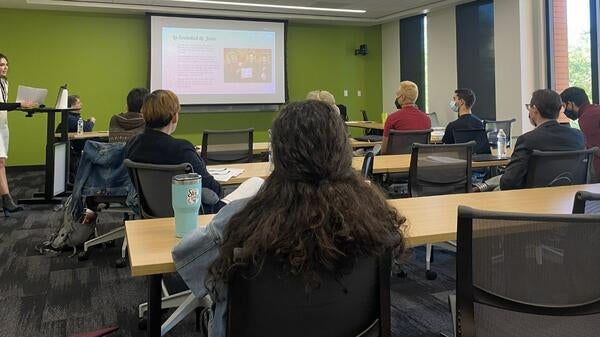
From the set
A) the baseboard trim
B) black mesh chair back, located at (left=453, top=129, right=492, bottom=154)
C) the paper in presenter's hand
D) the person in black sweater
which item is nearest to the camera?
the person in black sweater

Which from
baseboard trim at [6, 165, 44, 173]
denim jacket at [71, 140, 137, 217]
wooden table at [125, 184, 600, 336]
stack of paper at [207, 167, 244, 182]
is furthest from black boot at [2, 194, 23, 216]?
wooden table at [125, 184, 600, 336]

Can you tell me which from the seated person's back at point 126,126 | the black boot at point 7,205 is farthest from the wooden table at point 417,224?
the black boot at point 7,205

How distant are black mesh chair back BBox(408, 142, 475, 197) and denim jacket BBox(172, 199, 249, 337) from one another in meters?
2.10

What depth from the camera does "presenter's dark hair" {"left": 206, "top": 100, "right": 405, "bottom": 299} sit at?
1.05 meters

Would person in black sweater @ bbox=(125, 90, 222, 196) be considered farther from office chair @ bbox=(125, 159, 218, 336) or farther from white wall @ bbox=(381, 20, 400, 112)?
white wall @ bbox=(381, 20, 400, 112)

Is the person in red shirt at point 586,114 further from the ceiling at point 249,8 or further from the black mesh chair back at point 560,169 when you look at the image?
the ceiling at point 249,8

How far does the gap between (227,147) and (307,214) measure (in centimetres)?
298

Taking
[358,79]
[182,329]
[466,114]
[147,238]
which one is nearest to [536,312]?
[147,238]

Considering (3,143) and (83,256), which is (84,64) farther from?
(83,256)

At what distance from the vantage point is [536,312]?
1216mm

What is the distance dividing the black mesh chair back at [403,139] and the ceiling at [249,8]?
4394 millimetres

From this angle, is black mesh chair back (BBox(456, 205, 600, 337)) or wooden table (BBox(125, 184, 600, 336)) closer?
black mesh chair back (BBox(456, 205, 600, 337))

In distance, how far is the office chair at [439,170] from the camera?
307 cm

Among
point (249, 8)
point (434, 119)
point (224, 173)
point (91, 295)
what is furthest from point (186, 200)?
point (249, 8)
